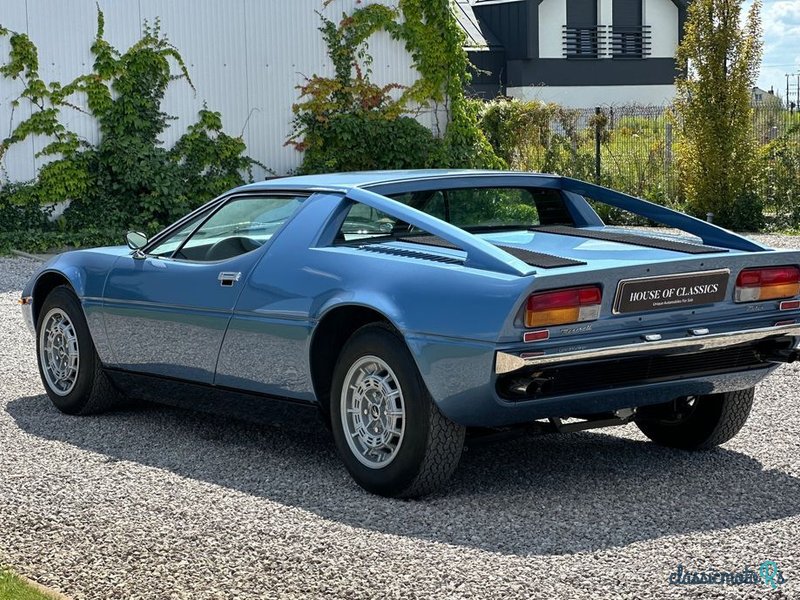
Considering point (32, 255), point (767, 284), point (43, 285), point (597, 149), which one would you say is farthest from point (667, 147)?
point (767, 284)

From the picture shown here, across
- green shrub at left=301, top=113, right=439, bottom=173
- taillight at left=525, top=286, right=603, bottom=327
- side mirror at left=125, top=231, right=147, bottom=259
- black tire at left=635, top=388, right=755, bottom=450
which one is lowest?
black tire at left=635, top=388, right=755, bottom=450

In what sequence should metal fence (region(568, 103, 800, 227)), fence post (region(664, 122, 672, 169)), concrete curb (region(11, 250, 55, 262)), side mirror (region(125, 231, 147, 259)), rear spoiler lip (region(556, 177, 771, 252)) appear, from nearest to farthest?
rear spoiler lip (region(556, 177, 771, 252))
side mirror (region(125, 231, 147, 259))
concrete curb (region(11, 250, 55, 262))
metal fence (region(568, 103, 800, 227))
fence post (region(664, 122, 672, 169))

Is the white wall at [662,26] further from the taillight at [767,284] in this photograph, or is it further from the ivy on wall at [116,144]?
the taillight at [767,284]

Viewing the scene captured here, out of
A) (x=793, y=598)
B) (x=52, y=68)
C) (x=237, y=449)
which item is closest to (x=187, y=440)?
(x=237, y=449)

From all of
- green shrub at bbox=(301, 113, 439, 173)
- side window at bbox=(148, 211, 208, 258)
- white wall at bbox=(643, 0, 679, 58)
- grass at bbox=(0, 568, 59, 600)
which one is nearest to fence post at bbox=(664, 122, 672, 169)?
green shrub at bbox=(301, 113, 439, 173)

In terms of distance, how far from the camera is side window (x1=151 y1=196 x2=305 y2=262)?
6.74 metres

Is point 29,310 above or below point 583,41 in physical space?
below

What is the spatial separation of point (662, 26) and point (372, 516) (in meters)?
36.8

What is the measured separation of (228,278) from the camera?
669 cm

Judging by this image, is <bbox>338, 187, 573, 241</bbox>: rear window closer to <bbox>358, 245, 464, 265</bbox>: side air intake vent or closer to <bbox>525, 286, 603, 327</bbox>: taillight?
<bbox>358, 245, 464, 265</bbox>: side air intake vent

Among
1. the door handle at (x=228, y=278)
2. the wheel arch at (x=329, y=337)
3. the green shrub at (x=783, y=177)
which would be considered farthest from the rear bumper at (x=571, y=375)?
the green shrub at (x=783, y=177)

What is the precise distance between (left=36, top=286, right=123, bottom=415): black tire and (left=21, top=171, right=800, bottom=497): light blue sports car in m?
0.16

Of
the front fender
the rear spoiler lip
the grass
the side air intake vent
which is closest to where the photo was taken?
the grass

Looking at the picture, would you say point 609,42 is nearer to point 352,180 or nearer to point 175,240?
point 175,240
